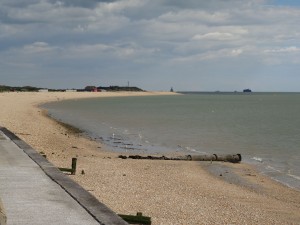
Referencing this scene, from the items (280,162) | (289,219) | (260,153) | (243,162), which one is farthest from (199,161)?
(289,219)

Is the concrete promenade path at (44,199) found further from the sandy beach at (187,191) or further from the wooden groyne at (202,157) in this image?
the wooden groyne at (202,157)

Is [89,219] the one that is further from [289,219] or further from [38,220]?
[289,219]

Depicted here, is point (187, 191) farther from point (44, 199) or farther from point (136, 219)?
point (44, 199)

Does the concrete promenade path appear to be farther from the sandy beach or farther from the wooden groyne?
the wooden groyne

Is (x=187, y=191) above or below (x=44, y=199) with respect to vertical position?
below

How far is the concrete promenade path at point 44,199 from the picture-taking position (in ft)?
28.9

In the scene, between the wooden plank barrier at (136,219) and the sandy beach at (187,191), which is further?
the sandy beach at (187,191)

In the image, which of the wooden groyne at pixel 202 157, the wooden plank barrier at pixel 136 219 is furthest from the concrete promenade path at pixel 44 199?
the wooden groyne at pixel 202 157

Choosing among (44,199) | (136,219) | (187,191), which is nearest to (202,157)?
(187,191)

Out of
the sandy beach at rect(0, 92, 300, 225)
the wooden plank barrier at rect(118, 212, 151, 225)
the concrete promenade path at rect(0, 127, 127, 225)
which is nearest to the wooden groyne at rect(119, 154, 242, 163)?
the sandy beach at rect(0, 92, 300, 225)

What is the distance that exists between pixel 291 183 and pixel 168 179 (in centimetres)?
574

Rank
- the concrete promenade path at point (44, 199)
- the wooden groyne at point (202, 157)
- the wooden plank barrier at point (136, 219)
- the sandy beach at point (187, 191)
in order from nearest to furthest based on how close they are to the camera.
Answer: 1. the concrete promenade path at point (44, 199)
2. the wooden plank barrier at point (136, 219)
3. the sandy beach at point (187, 191)
4. the wooden groyne at point (202, 157)

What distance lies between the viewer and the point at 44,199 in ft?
33.6

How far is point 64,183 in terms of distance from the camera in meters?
11.7
